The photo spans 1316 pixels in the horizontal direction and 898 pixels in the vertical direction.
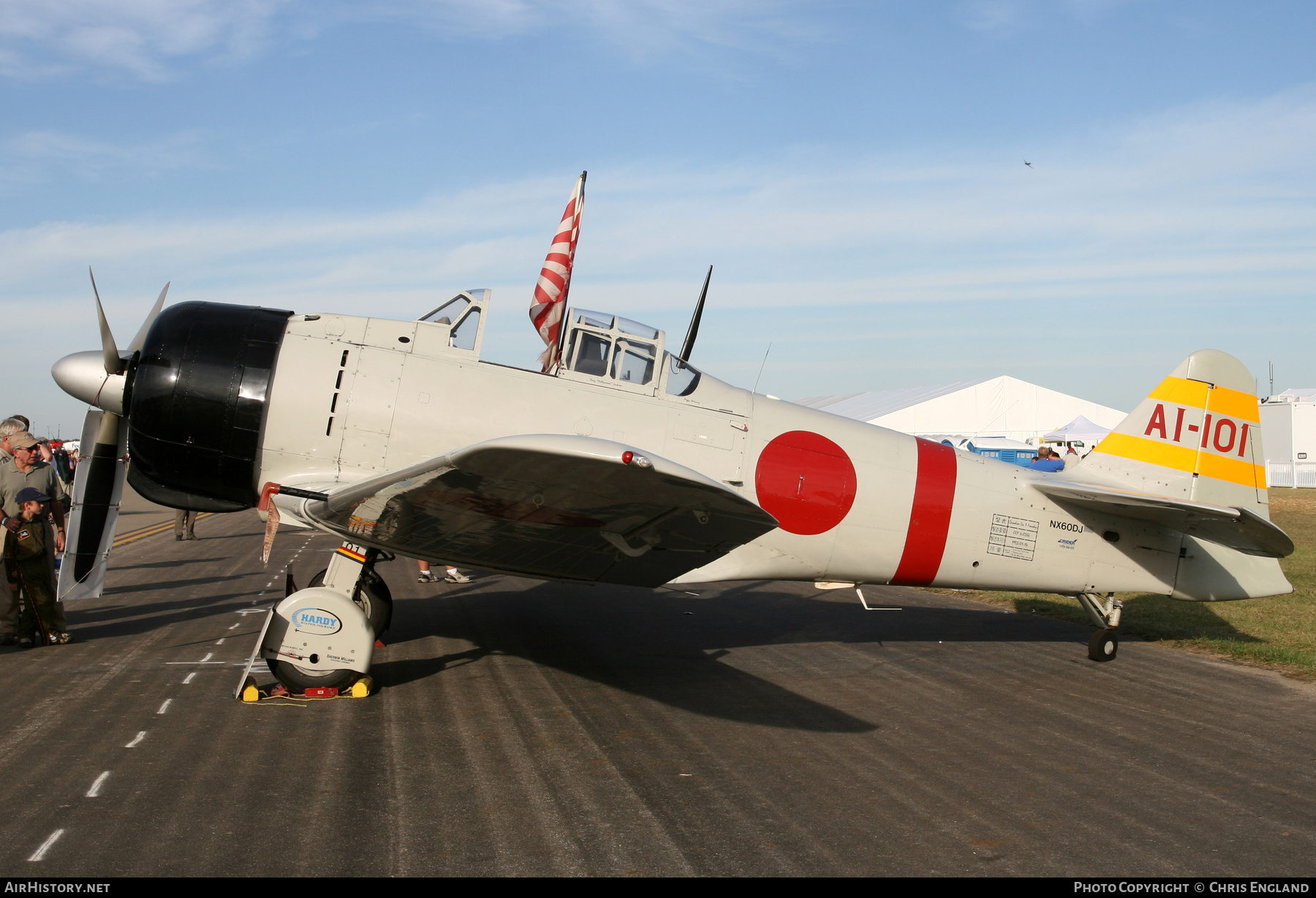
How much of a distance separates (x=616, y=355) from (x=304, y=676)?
3245 mm

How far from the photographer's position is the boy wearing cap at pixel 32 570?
759cm

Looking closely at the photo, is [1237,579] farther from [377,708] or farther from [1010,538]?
[377,708]

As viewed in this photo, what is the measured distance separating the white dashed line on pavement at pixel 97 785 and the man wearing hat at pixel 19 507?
13.3ft

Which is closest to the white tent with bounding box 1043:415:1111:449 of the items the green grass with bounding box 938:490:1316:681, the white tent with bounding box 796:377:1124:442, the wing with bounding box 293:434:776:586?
the white tent with bounding box 796:377:1124:442

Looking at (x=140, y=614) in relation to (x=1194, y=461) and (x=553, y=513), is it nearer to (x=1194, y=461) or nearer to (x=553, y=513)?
(x=553, y=513)

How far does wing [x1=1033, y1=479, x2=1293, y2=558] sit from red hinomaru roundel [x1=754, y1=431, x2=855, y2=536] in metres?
1.90

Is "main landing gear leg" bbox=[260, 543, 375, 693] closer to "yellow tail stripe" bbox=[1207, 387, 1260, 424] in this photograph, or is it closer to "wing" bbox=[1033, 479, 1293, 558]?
"wing" bbox=[1033, 479, 1293, 558]

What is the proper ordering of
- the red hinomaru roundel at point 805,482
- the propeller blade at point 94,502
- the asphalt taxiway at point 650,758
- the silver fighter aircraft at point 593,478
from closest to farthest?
1. the asphalt taxiway at point 650,758
2. the silver fighter aircraft at point 593,478
3. the red hinomaru roundel at point 805,482
4. the propeller blade at point 94,502

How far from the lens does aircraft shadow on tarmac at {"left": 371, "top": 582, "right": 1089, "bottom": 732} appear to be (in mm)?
6727

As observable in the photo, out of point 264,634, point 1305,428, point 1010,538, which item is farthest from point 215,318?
point 1305,428

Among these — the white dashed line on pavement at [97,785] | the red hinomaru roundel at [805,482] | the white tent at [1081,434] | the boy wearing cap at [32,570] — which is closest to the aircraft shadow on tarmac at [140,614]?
the boy wearing cap at [32,570]

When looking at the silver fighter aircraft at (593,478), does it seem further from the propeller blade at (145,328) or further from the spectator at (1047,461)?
the spectator at (1047,461)
